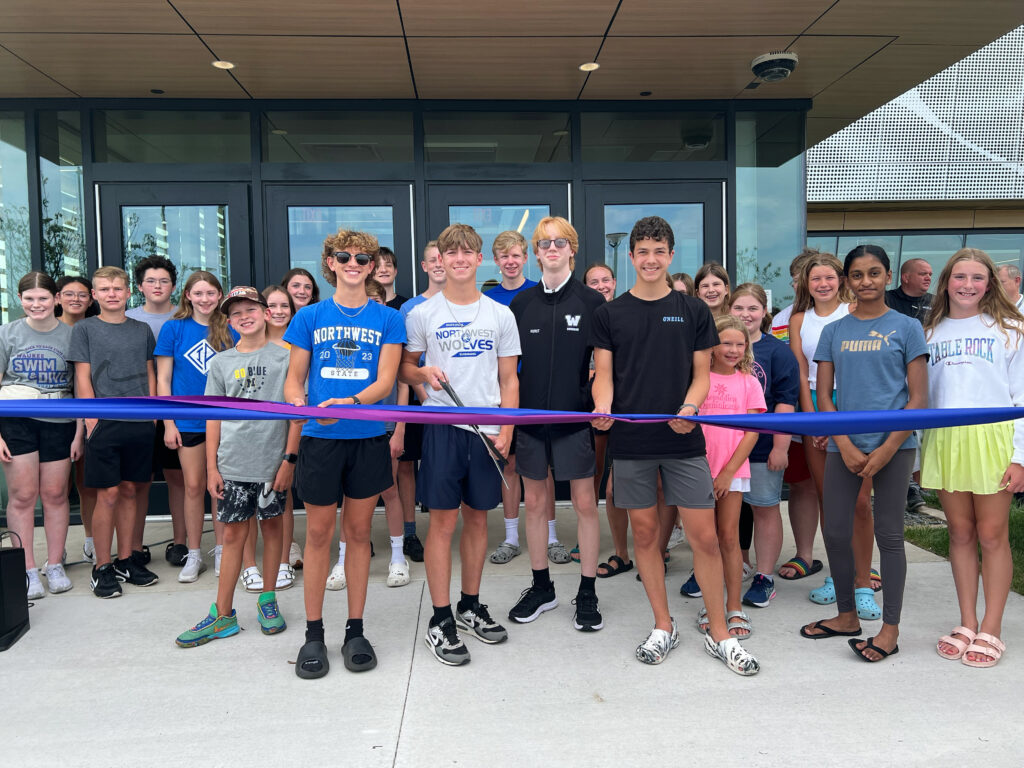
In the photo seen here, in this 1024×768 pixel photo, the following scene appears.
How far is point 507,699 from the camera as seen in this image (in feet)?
9.55

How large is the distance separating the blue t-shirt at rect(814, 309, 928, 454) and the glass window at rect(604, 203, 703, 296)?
334 centimetres

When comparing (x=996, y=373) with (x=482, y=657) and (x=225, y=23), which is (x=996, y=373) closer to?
(x=482, y=657)

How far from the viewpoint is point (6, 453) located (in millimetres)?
4168

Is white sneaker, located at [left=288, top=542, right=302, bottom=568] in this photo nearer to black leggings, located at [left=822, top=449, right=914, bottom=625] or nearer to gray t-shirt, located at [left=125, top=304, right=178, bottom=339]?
gray t-shirt, located at [left=125, top=304, right=178, bottom=339]

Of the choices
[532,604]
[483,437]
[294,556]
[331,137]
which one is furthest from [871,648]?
[331,137]

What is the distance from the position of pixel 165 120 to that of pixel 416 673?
5.34 m

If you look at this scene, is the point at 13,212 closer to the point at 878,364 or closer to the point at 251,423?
the point at 251,423

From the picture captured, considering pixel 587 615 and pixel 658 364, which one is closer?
pixel 658 364

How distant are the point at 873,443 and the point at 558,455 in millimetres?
1445

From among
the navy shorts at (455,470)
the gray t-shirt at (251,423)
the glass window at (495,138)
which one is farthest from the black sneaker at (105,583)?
the glass window at (495,138)

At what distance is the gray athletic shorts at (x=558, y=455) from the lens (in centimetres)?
380

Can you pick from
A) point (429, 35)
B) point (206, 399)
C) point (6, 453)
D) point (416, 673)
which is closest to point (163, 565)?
point (6, 453)

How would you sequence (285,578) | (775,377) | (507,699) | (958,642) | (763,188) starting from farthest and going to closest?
(763,188), (285,578), (775,377), (958,642), (507,699)

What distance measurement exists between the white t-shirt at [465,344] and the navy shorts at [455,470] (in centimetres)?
8
